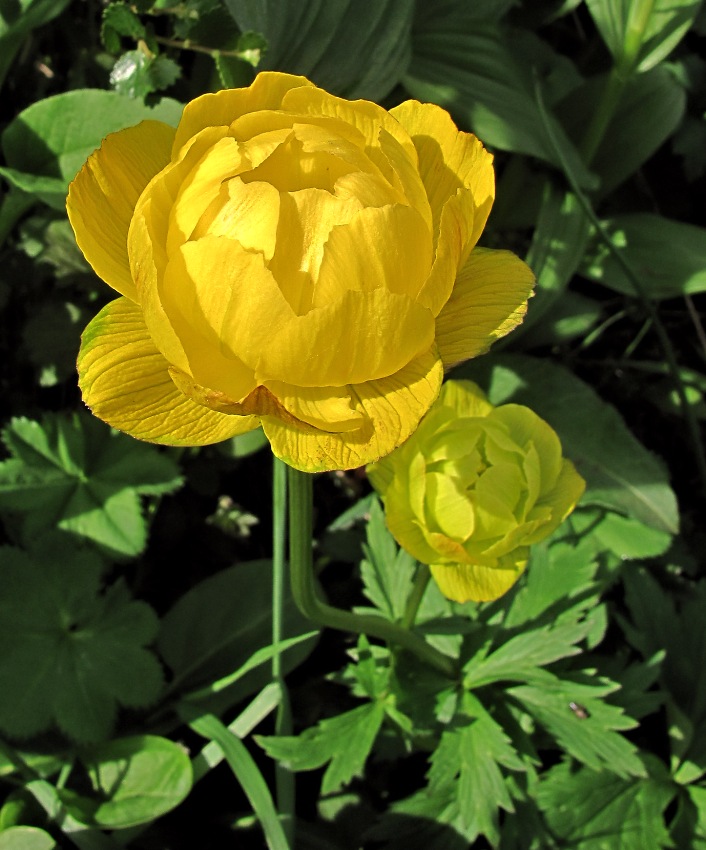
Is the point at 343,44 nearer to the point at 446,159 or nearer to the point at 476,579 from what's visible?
the point at 446,159

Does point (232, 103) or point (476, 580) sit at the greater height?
point (232, 103)

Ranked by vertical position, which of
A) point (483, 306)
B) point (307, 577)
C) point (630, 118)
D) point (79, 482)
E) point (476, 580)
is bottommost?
point (79, 482)

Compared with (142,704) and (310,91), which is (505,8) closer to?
(310,91)

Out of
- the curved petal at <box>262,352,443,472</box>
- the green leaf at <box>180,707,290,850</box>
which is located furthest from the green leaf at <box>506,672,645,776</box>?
the curved petal at <box>262,352,443,472</box>

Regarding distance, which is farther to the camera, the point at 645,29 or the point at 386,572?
the point at 645,29

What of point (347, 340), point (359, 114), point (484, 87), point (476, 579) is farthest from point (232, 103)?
point (484, 87)

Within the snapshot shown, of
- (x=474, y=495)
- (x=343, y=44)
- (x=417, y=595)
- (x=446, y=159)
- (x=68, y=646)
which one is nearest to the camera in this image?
(x=446, y=159)

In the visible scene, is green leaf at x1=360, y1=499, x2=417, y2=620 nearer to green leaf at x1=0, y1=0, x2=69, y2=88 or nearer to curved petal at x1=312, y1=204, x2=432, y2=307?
curved petal at x1=312, y1=204, x2=432, y2=307
